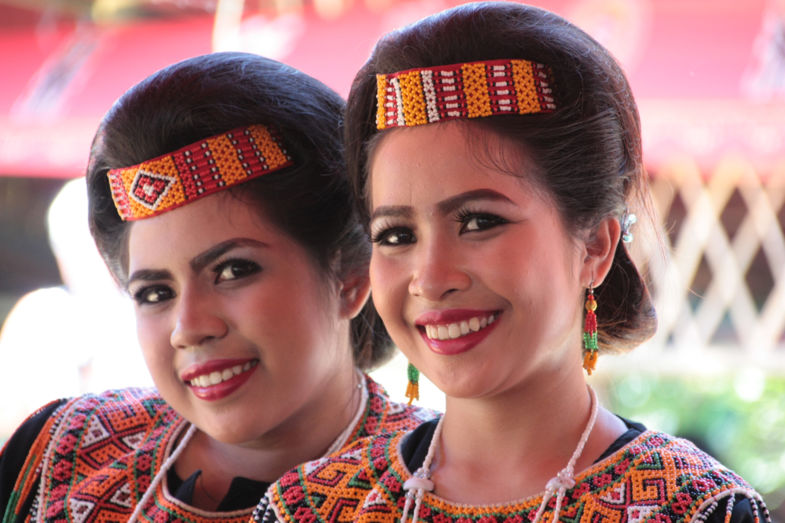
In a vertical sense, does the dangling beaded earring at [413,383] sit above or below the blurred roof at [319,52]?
below

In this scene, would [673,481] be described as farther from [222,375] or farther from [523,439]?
[222,375]

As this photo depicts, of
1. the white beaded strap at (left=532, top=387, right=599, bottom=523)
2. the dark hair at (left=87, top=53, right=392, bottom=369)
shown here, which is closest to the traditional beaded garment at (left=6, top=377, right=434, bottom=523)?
the dark hair at (left=87, top=53, right=392, bottom=369)

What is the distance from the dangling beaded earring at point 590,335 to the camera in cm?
143

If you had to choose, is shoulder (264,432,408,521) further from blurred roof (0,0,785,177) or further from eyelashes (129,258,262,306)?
blurred roof (0,0,785,177)

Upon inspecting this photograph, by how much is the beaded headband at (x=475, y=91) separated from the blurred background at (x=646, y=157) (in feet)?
7.12

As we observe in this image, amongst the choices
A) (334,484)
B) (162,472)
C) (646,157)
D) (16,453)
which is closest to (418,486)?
(334,484)

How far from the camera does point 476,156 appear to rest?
1.34 metres

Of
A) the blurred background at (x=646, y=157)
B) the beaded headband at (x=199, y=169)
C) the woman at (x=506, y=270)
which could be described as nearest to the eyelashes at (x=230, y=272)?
the beaded headband at (x=199, y=169)

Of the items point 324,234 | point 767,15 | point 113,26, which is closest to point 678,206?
point 767,15

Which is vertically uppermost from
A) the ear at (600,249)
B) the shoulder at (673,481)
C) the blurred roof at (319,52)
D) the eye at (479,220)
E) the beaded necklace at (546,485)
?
the blurred roof at (319,52)

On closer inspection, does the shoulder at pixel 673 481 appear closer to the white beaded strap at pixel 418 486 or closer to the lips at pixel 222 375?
the white beaded strap at pixel 418 486

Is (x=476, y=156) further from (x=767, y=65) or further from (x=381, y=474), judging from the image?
(x=767, y=65)

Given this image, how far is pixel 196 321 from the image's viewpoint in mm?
1615

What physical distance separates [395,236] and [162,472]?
2.57 ft
